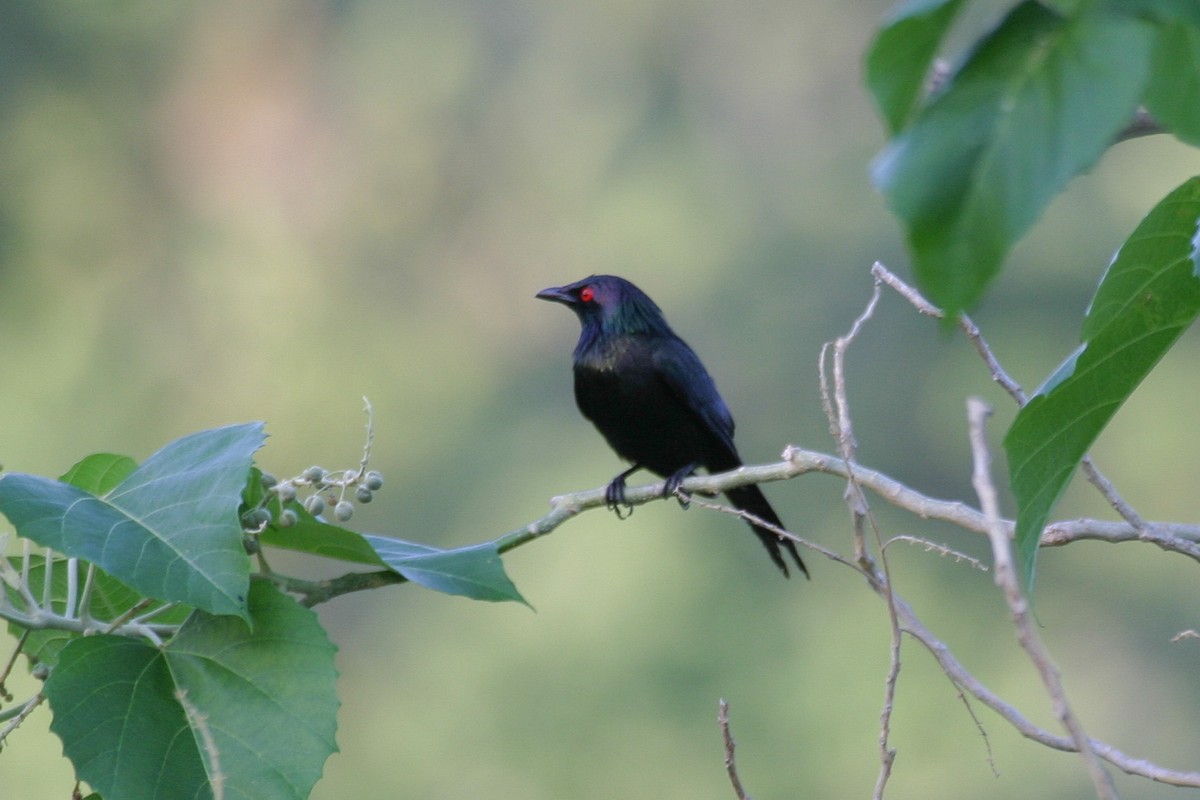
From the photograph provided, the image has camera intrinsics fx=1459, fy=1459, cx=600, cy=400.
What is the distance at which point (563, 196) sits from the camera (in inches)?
669

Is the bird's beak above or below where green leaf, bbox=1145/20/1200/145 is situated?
above

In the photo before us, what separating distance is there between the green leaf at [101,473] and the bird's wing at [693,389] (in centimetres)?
290

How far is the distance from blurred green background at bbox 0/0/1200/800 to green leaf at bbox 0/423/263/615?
29.6ft

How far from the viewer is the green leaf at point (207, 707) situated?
4.26 feet

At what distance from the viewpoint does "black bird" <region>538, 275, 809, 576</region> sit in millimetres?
4293

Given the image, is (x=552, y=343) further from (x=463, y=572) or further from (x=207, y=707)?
(x=207, y=707)

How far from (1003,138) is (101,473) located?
3.96 feet

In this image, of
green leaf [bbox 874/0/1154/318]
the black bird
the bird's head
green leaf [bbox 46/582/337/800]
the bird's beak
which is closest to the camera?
green leaf [bbox 874/0/1154/318]

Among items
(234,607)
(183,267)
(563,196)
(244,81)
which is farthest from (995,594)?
(234,607)

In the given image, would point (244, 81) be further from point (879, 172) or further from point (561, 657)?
point (879, 172)

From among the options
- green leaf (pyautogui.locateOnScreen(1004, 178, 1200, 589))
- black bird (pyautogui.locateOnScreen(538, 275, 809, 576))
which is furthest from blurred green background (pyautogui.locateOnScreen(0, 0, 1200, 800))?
green leaf (pyautogui.locateOnScreen(1004, 178, 1200, 589))

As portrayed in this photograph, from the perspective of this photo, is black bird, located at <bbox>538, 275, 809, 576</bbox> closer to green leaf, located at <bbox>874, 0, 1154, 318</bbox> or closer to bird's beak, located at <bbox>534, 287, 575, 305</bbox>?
bird's beak, located at <bbox>534, 287, 575, 305</bbox>

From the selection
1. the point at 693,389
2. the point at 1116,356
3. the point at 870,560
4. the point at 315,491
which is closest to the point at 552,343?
the point at 693,389

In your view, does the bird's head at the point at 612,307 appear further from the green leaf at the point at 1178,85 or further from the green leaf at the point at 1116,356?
the green leaf at the point at 1178,85
